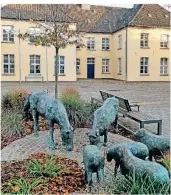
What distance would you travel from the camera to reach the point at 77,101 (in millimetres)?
8039

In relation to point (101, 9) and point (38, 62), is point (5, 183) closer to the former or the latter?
point (38, 62)

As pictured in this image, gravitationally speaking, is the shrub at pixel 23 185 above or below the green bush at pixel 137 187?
below

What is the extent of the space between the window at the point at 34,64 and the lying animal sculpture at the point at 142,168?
2441cm

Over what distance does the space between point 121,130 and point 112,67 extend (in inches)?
1023

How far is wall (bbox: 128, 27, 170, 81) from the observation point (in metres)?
29.3

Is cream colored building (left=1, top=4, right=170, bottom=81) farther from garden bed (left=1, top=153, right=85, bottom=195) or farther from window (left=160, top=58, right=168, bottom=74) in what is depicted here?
garden bed (left=1, top=153, right=85, bottom=195)

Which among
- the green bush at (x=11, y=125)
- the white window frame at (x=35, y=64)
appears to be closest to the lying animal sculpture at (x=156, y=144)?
the green bush at (x=11, y=125)

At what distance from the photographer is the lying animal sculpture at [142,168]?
10.8 ft

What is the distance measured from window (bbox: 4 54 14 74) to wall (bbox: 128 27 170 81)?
431 inches

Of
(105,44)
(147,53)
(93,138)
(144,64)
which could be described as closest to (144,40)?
(147,53)

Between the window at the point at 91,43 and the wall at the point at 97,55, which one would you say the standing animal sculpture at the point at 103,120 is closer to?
the wall at the point at 97,55

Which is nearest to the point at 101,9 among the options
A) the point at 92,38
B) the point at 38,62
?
the point at 92,38

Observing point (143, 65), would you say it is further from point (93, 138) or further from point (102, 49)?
point (93, 138)

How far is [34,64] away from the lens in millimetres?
27484
